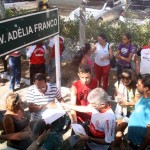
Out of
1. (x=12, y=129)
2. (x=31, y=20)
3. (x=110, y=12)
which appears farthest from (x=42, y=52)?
(x=110, y=12)

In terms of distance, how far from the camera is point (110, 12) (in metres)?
16.4

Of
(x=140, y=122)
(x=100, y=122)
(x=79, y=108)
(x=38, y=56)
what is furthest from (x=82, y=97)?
(x=38, y=56)

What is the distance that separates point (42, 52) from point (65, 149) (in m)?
2.97

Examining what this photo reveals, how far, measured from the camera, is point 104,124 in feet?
12.0

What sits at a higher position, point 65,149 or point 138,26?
point 138,26

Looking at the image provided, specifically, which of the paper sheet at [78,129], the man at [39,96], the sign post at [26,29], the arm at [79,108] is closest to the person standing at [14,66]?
the sign post at [26,29]

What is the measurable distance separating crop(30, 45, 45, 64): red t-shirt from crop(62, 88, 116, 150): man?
3513mm

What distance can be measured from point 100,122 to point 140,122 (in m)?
0.56

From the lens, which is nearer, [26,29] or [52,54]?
[26,29]

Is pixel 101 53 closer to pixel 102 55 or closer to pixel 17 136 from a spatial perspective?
pixel 102 55

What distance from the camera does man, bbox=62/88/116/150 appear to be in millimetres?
3615

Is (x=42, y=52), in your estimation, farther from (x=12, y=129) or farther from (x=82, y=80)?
(x=12, y=129)

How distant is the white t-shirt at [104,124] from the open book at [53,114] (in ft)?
1.40

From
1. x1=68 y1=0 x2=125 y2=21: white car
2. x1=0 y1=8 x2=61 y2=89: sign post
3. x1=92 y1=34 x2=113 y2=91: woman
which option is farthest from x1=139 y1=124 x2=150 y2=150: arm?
x1=68 y1=0 x2=125 y2=21: white car
